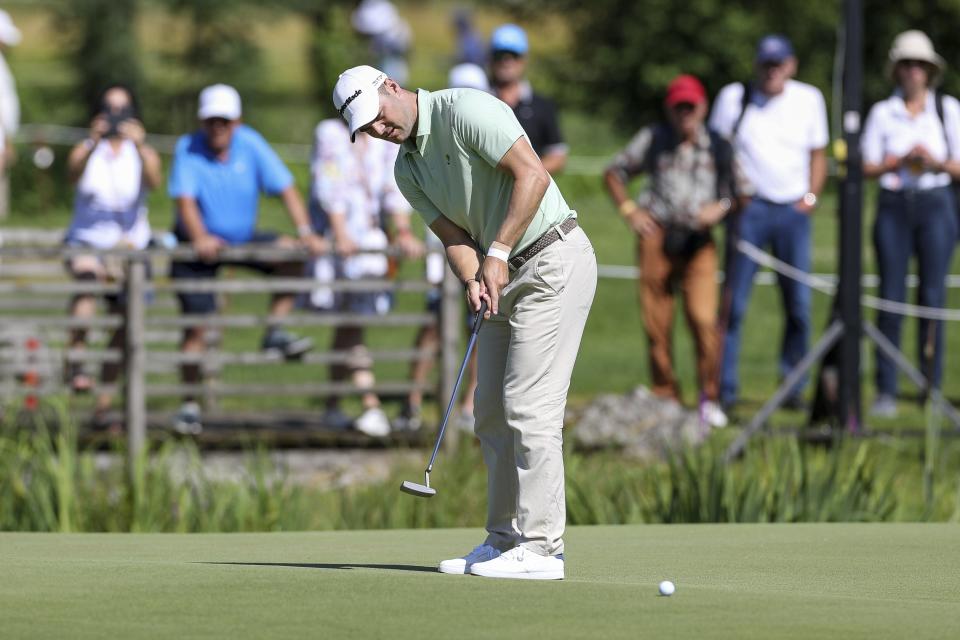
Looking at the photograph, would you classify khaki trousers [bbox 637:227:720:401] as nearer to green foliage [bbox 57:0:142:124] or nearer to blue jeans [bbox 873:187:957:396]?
blue jeans [bbox 873:187:957:396]

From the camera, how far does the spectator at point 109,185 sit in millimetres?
12500

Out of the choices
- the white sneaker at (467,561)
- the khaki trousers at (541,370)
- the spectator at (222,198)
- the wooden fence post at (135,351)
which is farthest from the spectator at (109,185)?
the khaki trousers at (541,370)

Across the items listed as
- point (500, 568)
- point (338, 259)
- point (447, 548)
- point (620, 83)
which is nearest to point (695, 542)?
point (447, 548)

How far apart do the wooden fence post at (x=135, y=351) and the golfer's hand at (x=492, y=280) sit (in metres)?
5.69

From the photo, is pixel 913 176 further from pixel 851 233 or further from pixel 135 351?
pixel 135 351

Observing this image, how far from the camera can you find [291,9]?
46.0 metres

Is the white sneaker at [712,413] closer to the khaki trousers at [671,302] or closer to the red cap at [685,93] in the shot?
the khaki trousers at [671,302]

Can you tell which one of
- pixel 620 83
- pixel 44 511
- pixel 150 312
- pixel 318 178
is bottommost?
pixel 44 511

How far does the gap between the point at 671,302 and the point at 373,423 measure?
7.38 feet

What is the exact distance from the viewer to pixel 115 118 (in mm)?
12664

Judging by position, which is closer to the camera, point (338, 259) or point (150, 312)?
point (338, 259)

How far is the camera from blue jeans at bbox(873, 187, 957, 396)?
12750 mm

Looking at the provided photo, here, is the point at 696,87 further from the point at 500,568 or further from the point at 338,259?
the point at 500,568

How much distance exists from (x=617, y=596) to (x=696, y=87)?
7172 mm
